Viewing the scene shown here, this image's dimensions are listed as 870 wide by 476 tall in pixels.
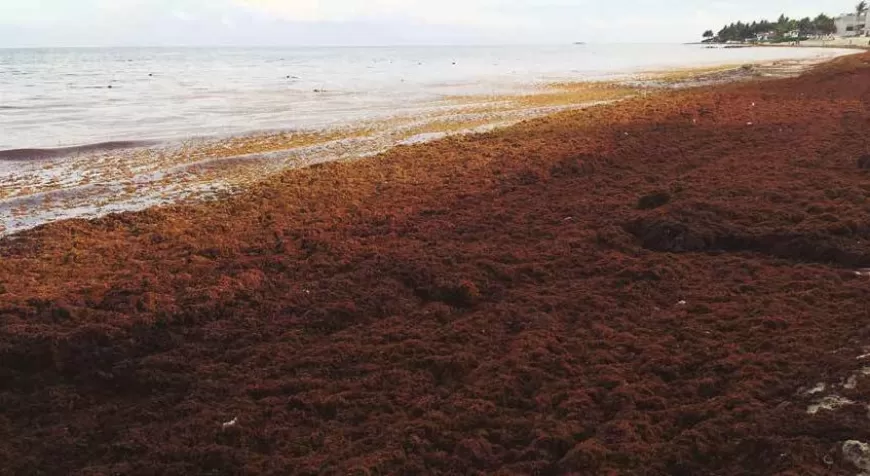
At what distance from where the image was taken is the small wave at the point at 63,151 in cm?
1452

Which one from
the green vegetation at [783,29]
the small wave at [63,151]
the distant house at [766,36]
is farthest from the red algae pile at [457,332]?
the distant house at [766,36]

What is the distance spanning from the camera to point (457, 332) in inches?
203

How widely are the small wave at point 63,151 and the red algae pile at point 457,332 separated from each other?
7437 millimetres

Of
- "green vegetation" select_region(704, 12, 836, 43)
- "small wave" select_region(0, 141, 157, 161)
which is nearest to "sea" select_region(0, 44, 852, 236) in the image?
"small wave" select_region(0, 141, 157, 161)

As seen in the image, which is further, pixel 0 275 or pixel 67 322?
pixel 0 275

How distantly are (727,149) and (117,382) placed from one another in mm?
11688

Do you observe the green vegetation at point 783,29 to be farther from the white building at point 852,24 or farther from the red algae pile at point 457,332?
the red algae pile at point 457,332

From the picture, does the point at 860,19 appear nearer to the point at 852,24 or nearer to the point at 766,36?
the point at 852,24

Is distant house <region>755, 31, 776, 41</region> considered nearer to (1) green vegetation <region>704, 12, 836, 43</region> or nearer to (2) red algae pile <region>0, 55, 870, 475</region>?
(1) green vegetation <region>704, 12, 836, 43</region>

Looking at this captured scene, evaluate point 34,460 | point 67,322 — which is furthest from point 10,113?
point 34,460

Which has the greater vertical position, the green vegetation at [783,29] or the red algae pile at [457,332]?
the green vegetation at [783,29]

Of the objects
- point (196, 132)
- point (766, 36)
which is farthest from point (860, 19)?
point (196, 132)

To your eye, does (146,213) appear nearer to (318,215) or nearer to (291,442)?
(318,215)

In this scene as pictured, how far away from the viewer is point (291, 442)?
3807 mm
